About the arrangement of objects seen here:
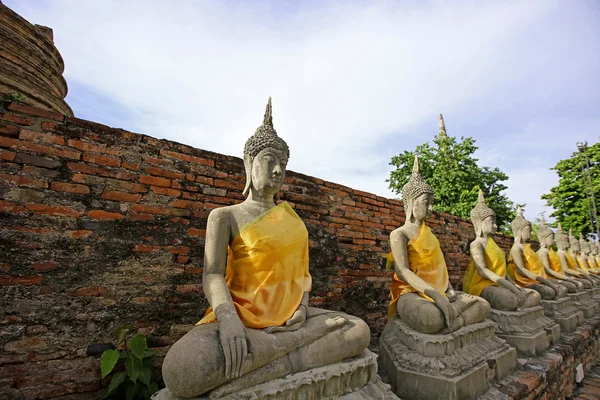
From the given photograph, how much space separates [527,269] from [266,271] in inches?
226

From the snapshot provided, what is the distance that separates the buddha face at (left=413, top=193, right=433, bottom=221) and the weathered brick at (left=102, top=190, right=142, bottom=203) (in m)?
2.70

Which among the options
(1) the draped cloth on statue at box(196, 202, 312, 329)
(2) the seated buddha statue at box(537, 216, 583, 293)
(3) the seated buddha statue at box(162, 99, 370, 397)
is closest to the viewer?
(3) the seated buddha statue at box(162, 99, 370, 397)

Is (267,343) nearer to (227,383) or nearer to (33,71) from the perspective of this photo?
(227,383)

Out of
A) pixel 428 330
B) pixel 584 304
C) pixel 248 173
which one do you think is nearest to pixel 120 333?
pixel 248 173

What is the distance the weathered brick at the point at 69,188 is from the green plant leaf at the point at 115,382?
1.42 metres

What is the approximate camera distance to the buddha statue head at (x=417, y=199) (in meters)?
3.41

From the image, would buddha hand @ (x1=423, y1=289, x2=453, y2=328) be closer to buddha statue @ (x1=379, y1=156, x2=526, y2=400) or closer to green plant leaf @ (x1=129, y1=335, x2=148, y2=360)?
buddha statue @ (x1=379, y1=156, x2=526, y2=400)

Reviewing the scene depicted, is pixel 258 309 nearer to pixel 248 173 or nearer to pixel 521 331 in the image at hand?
pixel 248 173

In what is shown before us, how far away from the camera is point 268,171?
2295mm

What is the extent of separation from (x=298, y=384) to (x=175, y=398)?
0.61 m

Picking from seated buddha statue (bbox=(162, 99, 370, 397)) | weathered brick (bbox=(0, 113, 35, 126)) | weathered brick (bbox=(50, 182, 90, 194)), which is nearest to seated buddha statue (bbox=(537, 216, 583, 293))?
seated buddha statue (bbox=(162, 99, 370, 397))

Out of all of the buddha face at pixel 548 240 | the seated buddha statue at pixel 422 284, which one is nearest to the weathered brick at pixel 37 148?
the seated buddha statue at pixel 422 284

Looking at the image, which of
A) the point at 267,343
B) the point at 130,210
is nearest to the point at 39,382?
the point at 130,210

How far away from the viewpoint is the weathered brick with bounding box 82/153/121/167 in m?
2.63
